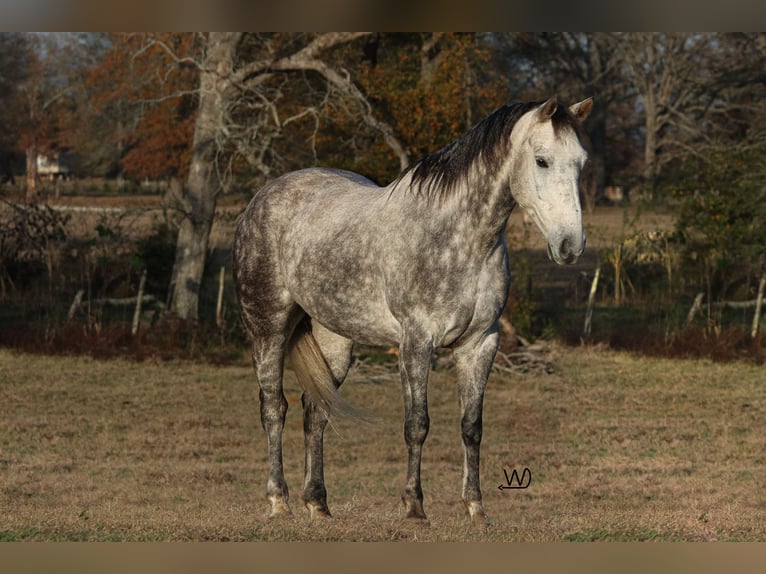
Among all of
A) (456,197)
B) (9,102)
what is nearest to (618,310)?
(456,197)

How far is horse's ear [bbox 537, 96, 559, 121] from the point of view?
18.6 ft

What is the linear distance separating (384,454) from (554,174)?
4.73 m

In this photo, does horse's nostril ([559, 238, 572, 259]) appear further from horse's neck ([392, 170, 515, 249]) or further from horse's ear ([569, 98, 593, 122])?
horse's ear ([569, 98, 593, 122])

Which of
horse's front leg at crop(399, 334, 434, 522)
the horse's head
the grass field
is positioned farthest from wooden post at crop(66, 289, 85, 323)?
the horse's head

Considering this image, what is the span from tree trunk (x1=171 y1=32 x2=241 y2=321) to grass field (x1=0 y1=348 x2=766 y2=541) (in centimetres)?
207

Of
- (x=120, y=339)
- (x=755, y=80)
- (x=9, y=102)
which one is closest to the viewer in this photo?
(x=120, y=339)

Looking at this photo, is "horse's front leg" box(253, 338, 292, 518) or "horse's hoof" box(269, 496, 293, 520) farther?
"horse's front leg" box(253, 338, 292, 518)

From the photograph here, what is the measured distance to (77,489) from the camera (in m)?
8.16

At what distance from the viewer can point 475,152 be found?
614cm

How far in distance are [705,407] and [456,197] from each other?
22.2 ft

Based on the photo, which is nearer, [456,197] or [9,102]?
[456,197]

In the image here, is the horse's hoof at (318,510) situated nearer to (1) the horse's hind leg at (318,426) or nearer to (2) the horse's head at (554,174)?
(1) the horse's hind leg at (318,426)

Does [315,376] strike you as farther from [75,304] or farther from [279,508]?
[75,304]

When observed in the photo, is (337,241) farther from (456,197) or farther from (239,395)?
(239,395)
